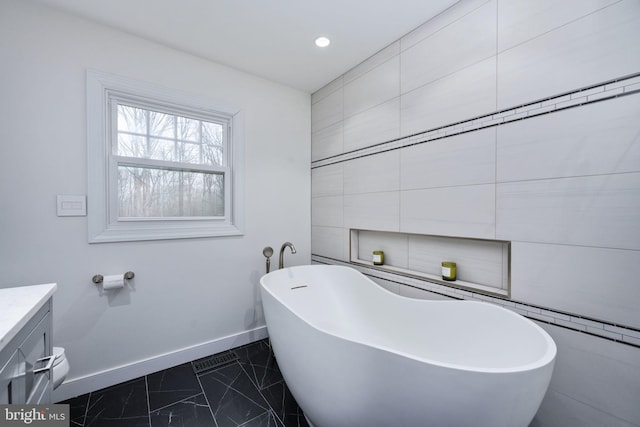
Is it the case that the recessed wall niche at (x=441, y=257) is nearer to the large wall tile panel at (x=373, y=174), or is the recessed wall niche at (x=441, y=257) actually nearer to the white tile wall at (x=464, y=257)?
the white tile wall at (x=464, y=257)

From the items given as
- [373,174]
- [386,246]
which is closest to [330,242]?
[386,246]

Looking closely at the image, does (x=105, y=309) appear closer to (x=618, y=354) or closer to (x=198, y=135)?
(x=198, y=135)

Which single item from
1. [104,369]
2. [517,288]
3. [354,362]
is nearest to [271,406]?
[354,362]

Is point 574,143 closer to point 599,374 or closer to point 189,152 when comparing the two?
point 599,374

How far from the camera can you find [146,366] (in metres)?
1.85

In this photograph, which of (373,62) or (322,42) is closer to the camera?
(322,42)

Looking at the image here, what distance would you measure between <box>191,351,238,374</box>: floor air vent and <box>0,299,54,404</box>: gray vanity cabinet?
111 cm

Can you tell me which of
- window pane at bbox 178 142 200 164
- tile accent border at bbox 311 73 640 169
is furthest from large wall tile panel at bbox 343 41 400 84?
window pane at bbox 178 142 200 164

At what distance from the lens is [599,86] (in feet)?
3.47

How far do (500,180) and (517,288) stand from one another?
1.83 feet

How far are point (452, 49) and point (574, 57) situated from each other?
62 centimetres

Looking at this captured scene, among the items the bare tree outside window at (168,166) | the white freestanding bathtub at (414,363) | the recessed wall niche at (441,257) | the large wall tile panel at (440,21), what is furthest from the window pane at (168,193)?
the large wall tile panel at (440,21)

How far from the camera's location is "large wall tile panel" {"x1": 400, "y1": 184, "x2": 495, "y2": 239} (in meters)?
1.40

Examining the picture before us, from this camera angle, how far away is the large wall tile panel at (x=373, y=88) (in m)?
1.89
